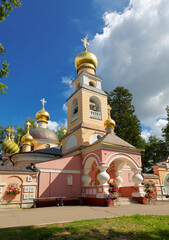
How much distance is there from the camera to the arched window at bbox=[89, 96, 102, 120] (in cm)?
1715

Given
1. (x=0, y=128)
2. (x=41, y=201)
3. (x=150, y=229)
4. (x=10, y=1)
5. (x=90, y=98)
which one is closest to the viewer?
(x=150, y=229)

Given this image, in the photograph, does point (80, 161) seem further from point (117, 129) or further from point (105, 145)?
point (117, 129)

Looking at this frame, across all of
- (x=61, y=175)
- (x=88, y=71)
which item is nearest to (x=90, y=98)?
(x=88, y=71)

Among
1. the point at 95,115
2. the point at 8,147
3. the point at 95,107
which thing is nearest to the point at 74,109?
the point at 95,107

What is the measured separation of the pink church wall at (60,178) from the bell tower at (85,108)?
1.57 meters

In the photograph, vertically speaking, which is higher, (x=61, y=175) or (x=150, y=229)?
(x=61, y=175)

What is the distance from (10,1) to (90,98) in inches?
475

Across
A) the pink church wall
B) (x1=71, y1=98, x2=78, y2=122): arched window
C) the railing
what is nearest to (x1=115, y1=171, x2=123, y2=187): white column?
the pink church wall

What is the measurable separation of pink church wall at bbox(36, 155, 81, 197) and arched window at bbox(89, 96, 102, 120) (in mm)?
4612

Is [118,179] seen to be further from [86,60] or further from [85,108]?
[86,60]

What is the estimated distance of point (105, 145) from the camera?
12.1 metres

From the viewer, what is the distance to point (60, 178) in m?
13.0

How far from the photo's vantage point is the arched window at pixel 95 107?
1715cm

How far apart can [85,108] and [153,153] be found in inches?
701
